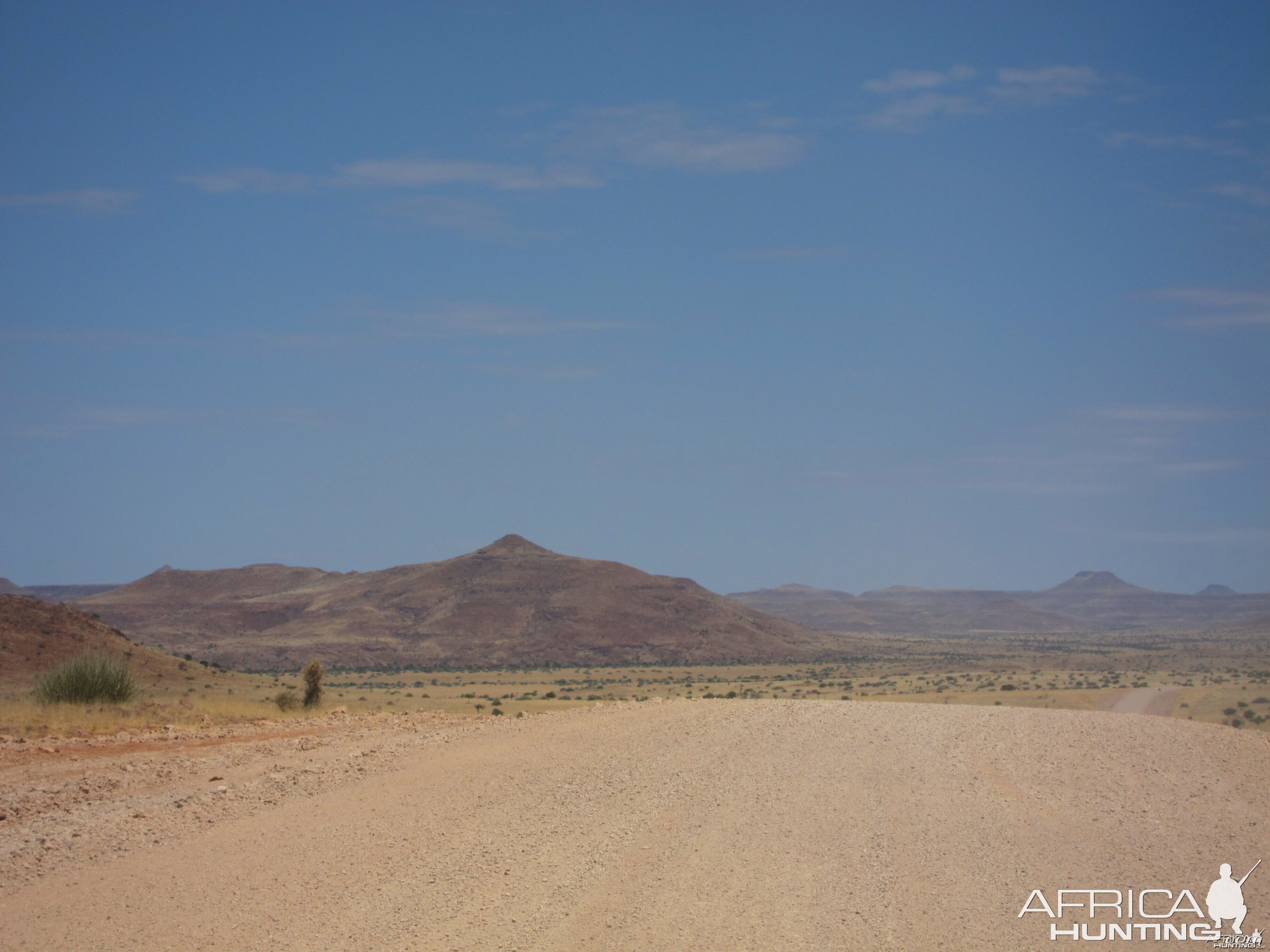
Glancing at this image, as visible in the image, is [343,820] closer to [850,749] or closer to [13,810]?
[13,810]

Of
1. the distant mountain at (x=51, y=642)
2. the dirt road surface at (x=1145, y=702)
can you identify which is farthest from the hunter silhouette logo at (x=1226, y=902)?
the distant mountain at (x=51, y=642)

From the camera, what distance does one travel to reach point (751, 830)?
10.4 metres

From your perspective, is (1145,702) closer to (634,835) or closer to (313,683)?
(313,683)

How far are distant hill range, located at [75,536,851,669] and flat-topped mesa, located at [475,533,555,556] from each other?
10.2 inches

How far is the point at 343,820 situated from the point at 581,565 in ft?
397

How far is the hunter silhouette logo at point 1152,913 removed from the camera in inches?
321

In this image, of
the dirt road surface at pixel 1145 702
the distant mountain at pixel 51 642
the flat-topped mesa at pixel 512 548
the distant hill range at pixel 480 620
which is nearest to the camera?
the distant mountain at pixel 51 642

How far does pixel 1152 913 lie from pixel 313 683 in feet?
72.7

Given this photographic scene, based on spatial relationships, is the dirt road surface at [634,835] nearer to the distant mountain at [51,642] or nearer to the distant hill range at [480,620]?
the distant mountain at [51,642]

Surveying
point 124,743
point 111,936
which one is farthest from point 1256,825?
point 124,743

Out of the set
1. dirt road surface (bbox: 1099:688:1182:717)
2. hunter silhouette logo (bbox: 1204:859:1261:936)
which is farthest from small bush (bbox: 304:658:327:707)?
dirt road surface (bbox: 1099:688:1182:717)

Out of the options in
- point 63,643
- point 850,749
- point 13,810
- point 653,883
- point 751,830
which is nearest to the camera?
point 653,883

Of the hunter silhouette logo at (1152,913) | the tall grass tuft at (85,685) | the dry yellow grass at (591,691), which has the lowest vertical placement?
the dry yellow grass at (591,691)

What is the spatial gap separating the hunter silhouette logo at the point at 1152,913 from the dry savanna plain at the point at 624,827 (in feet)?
0.24
